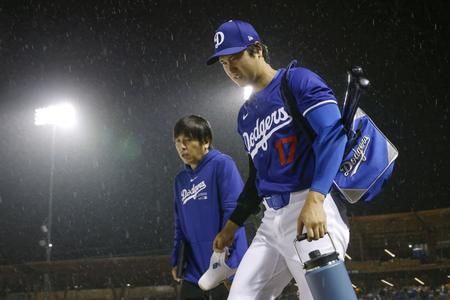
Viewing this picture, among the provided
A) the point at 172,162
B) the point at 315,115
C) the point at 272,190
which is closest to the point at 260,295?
the point at 272,190

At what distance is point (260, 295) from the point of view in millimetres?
2740

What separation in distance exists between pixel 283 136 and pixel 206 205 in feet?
4.88

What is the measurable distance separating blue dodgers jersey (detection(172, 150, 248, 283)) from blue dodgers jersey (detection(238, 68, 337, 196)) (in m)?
1.13

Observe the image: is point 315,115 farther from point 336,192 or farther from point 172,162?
point 172,162

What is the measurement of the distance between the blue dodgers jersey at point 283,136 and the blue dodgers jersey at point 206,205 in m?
1.13

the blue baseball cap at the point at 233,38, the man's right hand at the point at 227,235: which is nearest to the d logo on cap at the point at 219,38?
the blue baseball cap at the point at 233,38

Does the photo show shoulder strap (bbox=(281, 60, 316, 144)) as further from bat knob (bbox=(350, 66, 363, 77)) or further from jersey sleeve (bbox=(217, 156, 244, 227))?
jersey sleeve (bbox=(217, 156, 244, 227))

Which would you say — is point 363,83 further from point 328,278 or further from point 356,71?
point 328,278

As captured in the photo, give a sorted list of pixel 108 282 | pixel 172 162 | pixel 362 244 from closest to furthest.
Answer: pixel 362 244, pixel 108 282, pixel 172 162

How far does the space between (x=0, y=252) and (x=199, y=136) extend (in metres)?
30.9

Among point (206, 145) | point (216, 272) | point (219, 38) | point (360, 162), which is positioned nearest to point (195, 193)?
point (206, 145)

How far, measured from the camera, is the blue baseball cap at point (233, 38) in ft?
9.26

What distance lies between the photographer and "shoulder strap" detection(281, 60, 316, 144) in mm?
2586

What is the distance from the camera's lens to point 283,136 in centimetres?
267
